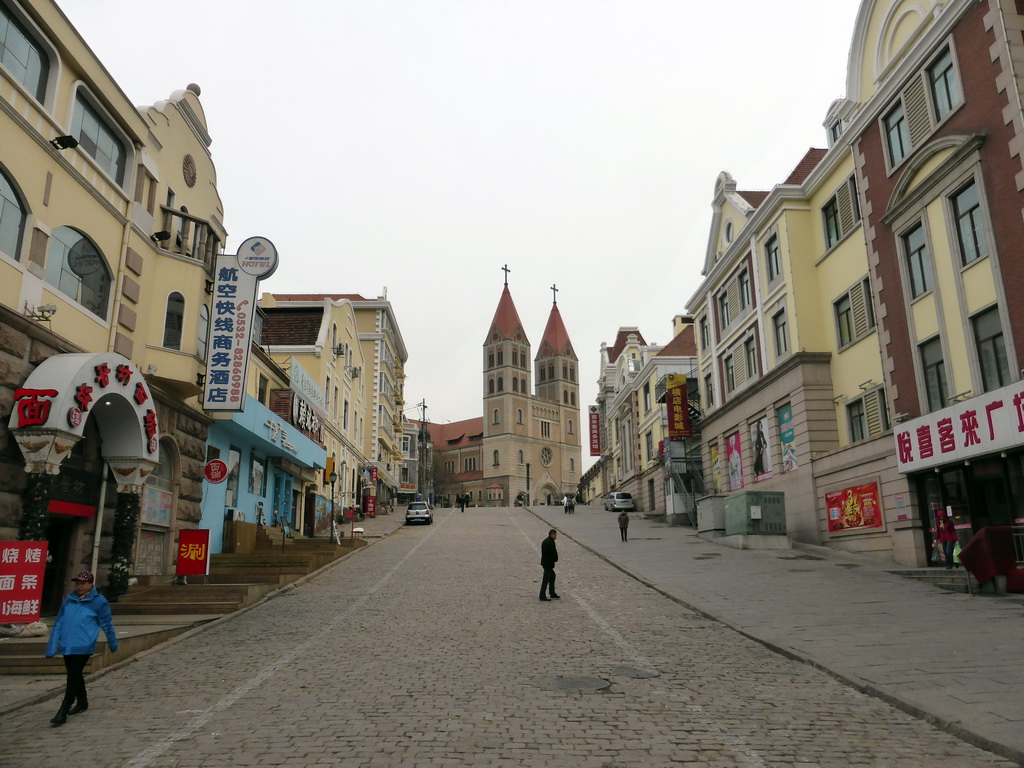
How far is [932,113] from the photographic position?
20.2 m

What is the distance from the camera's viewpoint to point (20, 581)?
460 inches

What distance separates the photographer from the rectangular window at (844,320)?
1056 inches

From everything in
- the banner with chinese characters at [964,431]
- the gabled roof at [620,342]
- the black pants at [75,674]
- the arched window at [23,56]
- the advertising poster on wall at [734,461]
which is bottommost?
the black pants at [75,674]

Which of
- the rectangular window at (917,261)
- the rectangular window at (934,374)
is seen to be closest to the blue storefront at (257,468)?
the rectangular window at (934,374)

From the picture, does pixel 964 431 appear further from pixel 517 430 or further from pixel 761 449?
pixel 517 430

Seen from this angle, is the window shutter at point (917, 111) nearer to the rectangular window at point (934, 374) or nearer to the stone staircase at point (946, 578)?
the rectangular window at point (934, 374)

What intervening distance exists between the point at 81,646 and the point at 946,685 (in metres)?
9.29

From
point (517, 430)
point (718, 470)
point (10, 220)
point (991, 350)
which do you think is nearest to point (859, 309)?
point (991, 350)

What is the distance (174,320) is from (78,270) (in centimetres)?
358

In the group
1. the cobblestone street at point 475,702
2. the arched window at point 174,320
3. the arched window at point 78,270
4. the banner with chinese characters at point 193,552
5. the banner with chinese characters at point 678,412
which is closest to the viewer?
the cobblestone street at point 475,702

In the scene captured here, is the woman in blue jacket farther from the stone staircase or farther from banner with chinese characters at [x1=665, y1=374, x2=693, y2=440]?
banner with chinese characters at [x1=665, y1=374, x2=693, y2=440]

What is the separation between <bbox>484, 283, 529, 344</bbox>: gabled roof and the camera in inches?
5295

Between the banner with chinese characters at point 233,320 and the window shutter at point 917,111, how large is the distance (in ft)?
56.6

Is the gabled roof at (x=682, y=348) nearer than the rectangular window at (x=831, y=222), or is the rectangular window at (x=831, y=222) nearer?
the rectangular window at (x=831, y=222)
